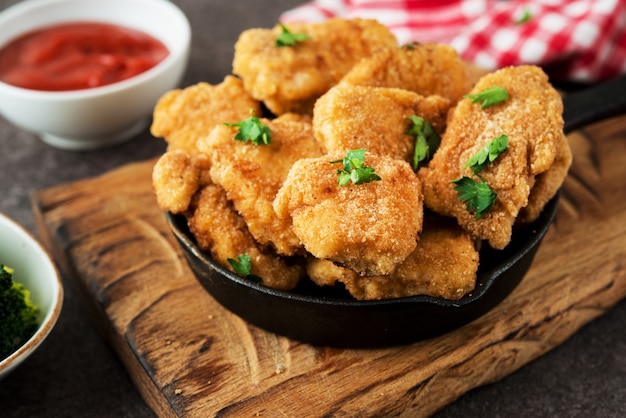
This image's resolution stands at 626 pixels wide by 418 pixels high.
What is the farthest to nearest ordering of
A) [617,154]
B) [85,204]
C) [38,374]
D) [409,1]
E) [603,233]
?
[409,1]
[617,154]
[85,204]
[603,233]
[38,374]

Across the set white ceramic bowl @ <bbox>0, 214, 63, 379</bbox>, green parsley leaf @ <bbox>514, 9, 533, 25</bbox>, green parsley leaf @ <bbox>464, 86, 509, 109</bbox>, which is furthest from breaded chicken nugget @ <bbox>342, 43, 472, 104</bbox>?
green parsley leaf @ <bbox>514, 9, 533, 25</bbox>

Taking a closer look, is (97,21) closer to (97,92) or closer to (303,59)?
(97,92)

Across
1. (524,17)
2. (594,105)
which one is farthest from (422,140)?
(524,17)

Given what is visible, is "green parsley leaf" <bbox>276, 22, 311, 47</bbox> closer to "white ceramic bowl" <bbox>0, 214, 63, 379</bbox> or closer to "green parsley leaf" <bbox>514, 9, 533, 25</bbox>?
"white ceramic bowl" <bbox>0, 214, 63, 379</bbox>

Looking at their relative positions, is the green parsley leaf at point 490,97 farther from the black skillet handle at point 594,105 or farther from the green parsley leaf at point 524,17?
the green parsley leaf at point 524,17

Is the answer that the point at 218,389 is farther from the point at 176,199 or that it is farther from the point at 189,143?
the point at 189,143

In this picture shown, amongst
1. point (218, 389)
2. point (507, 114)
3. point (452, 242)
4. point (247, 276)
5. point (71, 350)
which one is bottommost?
point (71, 350)

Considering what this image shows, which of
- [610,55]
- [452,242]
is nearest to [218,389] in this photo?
[452,242]
